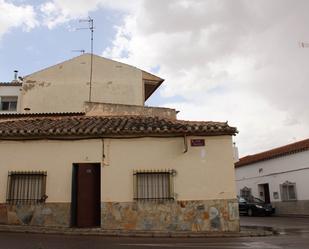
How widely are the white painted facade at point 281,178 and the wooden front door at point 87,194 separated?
1535cm

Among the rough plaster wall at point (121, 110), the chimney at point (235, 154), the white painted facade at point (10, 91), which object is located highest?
the white painted facade at point (10, 91)

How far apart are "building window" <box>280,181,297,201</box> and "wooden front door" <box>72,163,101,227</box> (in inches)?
635

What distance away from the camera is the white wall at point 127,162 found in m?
14.2

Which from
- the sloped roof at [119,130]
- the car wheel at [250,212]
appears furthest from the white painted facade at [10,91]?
the car wheel at [250,212]

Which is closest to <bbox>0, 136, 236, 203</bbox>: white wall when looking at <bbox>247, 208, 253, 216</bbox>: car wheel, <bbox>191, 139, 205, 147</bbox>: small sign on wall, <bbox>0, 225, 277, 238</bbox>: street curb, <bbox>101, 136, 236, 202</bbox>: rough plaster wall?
<bbox>101, 136, 236, 202</bbox>: rough plaster wall

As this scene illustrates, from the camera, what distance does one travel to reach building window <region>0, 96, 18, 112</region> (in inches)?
1028

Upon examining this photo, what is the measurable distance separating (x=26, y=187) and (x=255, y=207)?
17173 mm

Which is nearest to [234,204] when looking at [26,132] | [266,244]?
[266,244]

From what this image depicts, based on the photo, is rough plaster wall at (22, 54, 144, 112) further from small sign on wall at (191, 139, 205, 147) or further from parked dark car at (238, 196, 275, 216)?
small sign on wall at (191, 139, 205, 147)

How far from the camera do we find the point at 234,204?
555 inches

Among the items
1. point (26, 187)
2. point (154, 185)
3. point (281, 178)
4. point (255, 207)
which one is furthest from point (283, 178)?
point (26, 187)

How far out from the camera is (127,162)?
1445 centimetres

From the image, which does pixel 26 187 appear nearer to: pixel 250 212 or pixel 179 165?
pixel 179 165

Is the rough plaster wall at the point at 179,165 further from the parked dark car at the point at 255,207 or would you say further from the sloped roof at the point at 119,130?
the parked dark car at the point at 255,207
